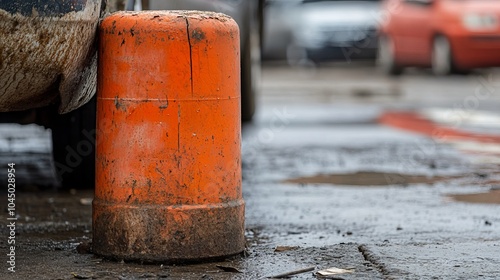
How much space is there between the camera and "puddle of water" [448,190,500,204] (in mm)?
5266

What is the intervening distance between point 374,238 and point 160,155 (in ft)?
3.55

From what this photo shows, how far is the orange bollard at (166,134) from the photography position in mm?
3621

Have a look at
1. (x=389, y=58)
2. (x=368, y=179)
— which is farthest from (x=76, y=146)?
(x=389, y=58)

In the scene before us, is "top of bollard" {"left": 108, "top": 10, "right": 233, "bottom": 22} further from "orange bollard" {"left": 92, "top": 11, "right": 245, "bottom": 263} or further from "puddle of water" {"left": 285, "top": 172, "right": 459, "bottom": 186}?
"puddle of water" {"left": 285, "top": 172, "right": 459, "bottom": 186}

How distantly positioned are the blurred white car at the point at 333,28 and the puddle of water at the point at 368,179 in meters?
13.1

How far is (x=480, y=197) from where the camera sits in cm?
540

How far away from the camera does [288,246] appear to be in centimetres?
407

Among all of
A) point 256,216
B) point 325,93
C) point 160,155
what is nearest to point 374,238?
point 256,216

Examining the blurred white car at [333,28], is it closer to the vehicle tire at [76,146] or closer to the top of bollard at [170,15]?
the vehicle tire at [76,146]

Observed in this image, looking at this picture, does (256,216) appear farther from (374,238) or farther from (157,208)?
(157,208)

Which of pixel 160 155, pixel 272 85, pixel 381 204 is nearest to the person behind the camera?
pixel 160 155

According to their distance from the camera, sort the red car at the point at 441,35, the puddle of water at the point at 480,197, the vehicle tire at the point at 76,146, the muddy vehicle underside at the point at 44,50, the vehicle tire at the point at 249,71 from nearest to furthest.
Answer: the muddy vehicle underside at the point at 44,50
the puddle of water at the point at 480,197
the vehicle tire at the point at 76,146
the vehicle tire at the point at 249,71
the red car at the point at 441,35

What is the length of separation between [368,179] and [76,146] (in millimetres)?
1728

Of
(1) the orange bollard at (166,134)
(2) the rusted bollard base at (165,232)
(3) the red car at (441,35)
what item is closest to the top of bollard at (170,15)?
(1) the orange bollard at (166,134)
